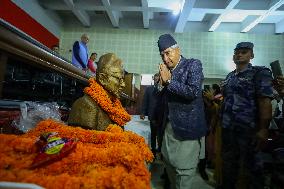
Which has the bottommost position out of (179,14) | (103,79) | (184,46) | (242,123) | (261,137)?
(261,137)

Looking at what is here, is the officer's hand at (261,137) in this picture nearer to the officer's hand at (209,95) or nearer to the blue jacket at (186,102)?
the blue jacket at (186,102)

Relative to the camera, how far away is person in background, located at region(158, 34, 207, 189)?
2.04 meters

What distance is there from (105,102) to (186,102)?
0.93m

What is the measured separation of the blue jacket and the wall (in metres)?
7.21

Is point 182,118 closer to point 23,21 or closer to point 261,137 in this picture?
point 261,137

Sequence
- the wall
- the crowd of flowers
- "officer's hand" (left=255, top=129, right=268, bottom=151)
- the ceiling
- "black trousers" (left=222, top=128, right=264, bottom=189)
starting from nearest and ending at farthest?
the crowd of flowers
"officer's hand" (left=255, top=129, right=268, bottom=151)
"black trousers" (left=222, top=128, right=264, bottom=189)
the ceiling
the wall

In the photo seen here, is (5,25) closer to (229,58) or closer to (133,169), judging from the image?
(133,169)

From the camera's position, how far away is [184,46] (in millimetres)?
9258

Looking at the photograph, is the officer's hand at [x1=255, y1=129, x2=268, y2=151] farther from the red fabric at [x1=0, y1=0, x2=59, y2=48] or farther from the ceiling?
the red fabric at [x1=0, y1=0, x2=59, y2=48]

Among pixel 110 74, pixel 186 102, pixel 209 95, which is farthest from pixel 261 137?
pixel 209 95

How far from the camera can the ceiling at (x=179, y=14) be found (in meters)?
7.16

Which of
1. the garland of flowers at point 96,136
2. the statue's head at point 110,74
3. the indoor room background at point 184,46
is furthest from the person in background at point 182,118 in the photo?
the indoor room background at point 184,46

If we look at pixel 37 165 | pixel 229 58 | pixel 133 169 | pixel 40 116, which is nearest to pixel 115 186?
pixel 133 169

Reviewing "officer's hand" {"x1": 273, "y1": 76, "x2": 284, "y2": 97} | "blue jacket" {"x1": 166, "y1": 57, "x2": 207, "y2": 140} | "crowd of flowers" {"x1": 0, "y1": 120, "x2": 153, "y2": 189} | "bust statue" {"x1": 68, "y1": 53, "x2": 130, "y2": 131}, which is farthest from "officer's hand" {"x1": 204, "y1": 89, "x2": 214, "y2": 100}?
"crowd of flowers" {"x1": 0, "y1": 120, "x2": 153, "y2": 189}
